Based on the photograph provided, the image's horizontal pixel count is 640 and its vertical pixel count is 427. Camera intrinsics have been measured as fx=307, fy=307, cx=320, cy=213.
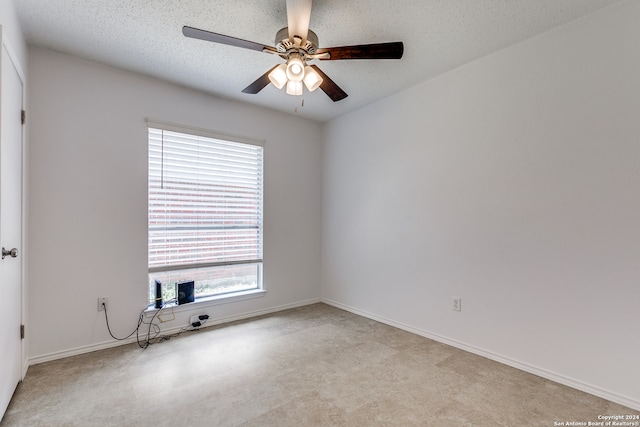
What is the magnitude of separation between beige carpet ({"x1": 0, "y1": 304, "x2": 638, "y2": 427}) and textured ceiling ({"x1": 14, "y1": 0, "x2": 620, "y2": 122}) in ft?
8.42

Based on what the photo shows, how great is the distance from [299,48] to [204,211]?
211 cm

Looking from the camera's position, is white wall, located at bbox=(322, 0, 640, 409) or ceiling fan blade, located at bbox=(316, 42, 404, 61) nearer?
ceiling fan blade, located at bbox=(316, 42, 404, 61)

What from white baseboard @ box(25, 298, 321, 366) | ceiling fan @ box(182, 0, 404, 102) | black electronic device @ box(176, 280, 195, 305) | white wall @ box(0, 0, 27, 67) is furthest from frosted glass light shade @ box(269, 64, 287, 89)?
white baseboard @ box(25, 298, 321, 366)

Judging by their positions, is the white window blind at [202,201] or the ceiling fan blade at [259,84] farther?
the white window blind at [202,201]

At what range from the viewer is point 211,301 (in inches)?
133

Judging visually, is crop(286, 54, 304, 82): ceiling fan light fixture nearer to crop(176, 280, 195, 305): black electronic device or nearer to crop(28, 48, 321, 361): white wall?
crop(28, 48, 321, 361): white wall

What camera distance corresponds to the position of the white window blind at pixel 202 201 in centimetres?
311

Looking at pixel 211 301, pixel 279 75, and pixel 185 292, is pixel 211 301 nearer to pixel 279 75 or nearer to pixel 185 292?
pixel 185 292

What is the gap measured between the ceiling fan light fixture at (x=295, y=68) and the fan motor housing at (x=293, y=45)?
0.04m

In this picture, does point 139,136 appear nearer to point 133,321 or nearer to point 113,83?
point 113,83

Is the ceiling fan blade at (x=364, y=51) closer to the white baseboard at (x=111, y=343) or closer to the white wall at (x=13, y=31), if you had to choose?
the white wall at (x=13, y=31)

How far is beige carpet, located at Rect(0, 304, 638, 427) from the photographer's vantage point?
6.01 ft

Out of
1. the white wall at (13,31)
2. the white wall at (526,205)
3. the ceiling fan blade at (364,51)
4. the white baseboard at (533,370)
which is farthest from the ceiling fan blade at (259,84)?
the white baseboard at (533,370)

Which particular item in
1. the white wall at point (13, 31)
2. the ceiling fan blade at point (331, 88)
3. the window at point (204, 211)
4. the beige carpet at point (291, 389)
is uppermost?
the white wall at point (13, 31)
